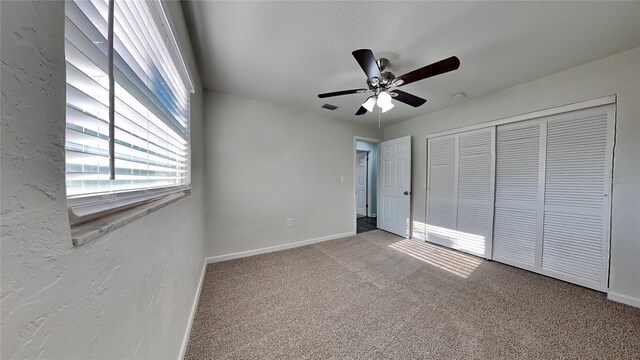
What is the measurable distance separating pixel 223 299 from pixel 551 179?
3621mm

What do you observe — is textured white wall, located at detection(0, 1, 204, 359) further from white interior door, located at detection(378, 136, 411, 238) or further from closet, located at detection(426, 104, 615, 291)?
white interior door, located at detection(378, 136, 411, 238)

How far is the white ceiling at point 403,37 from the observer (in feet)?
4.37

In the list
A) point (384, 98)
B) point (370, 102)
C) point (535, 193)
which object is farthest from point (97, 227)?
point (535, 193)

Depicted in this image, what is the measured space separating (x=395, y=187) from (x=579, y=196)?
2.09 metres

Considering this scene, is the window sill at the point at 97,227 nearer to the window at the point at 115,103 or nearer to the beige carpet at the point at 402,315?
the window at the point at 115,103

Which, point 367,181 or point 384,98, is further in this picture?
point 367,181

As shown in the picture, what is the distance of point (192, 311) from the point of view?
5.10ft

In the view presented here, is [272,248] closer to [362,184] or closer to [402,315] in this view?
[402,315]

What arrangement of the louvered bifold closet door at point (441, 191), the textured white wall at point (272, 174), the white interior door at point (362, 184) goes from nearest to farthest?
the textured white wall at point (272, 174), the louvered bifold closet door at point (441, 191), the white interior door at point (362, 184)

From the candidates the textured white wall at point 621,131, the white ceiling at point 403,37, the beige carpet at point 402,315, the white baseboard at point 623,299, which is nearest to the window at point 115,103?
the white ceiling at point 403,37

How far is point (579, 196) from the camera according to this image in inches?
79.3

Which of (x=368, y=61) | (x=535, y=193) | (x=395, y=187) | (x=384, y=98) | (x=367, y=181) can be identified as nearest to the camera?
(x=368, y=61)

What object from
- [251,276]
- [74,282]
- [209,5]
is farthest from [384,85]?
[251,276]

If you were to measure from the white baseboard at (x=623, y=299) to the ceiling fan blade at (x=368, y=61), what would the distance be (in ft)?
9.43
